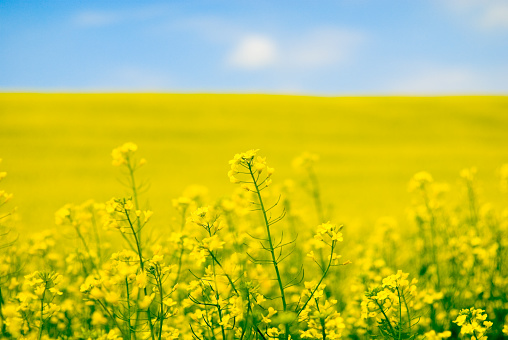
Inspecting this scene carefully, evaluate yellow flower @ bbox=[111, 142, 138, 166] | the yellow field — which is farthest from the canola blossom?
the yellow field

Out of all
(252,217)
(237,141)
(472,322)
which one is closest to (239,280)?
(472,322)

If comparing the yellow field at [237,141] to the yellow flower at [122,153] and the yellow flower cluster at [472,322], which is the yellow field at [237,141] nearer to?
Answer: the yellow flower at [122,153]

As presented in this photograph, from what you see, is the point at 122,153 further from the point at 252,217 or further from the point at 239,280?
the point at 252,217

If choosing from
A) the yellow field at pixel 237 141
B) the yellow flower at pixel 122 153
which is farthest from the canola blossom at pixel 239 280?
the yellow field at pixel 237 141

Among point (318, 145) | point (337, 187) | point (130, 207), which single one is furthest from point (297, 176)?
point (130, 207)

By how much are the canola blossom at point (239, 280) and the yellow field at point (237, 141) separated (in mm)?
6232

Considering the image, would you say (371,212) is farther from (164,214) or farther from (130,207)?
(130,207)

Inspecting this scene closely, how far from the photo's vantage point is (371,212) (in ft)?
38.6

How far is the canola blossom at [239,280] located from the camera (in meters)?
2.28

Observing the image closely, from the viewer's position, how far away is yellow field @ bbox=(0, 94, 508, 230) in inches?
571

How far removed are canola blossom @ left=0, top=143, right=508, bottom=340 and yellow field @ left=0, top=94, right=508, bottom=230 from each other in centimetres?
623

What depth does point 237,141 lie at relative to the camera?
19969 mm

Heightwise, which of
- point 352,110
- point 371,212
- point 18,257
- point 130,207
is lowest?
point 371,212

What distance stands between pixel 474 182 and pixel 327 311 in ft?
12.3
